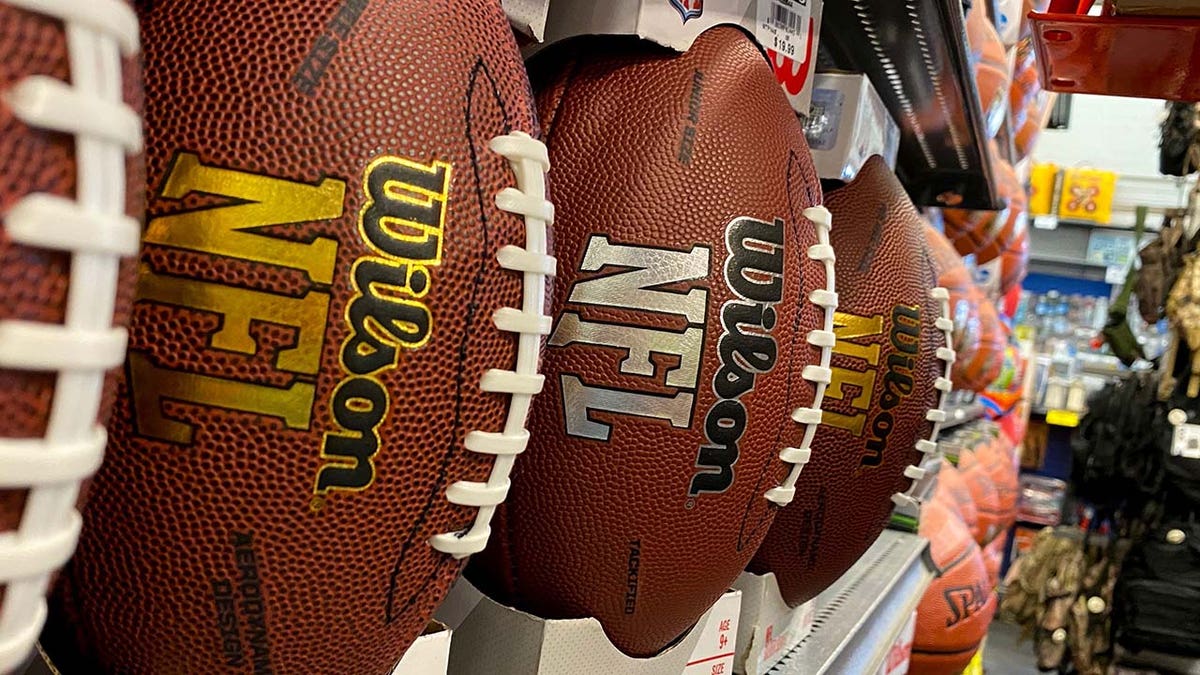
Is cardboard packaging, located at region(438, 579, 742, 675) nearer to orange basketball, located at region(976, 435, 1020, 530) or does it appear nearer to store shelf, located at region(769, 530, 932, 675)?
store shelf, located at region(769, 530, 932, 675)

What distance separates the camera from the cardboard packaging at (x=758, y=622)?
1.19m

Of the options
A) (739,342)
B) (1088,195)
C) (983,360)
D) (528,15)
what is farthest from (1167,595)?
(1088,195)

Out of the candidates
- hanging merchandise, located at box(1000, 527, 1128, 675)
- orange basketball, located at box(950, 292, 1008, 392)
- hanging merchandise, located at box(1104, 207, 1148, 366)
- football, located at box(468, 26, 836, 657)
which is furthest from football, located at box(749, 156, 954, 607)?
hanging merchandise, located at box(1104, 207, 1148, 366)

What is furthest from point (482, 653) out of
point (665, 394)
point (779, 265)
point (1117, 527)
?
point (1117, 527)


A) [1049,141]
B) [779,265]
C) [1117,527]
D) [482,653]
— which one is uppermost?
[1049,141]

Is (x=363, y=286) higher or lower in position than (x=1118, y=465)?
higher

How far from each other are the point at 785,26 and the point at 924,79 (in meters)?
0.58

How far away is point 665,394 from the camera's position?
0.77m

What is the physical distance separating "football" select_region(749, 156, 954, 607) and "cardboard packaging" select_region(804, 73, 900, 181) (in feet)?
0.11

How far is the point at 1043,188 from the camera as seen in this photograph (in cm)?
623

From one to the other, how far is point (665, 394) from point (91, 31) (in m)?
0.50

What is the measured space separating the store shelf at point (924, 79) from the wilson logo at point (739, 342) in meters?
0.60

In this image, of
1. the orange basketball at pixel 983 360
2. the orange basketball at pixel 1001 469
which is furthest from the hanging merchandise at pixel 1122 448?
the orange basketball at pixel 983 360

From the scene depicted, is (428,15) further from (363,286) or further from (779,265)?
(779,265)
